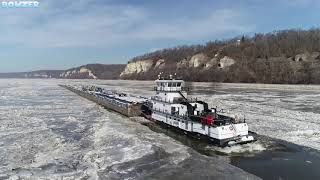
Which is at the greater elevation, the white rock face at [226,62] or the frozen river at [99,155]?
the white rock face at [226,62]

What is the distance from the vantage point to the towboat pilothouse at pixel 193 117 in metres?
22.2

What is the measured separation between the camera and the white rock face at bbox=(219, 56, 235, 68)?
135 metres

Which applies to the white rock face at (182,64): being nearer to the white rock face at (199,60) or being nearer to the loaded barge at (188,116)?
the white rock face at (199,60)

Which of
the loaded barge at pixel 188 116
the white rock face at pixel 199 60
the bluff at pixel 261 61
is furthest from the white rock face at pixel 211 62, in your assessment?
the loaded barge at pixel 188 116

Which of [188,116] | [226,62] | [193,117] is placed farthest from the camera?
[226,62]

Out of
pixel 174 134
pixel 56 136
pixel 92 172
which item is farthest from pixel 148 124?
pixel 92 172

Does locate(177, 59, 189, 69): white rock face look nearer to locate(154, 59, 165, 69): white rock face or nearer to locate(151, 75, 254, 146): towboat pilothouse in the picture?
locate(154, 59, 165, 69): white rock face

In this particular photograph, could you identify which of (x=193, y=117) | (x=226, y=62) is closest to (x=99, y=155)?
(x=193, y=117)

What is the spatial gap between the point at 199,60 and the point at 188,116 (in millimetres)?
131574

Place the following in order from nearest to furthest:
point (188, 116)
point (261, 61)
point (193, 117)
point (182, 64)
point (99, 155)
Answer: point (99, 155), point (193, 117), point (188, 116), point (261, 61), point (182, 64)

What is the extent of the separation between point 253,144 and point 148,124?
480 inches

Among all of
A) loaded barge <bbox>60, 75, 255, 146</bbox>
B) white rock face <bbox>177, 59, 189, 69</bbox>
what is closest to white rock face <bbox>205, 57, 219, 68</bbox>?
white rock face <bbox>177, 59, 189, 69</bbox>

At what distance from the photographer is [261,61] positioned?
123 meters

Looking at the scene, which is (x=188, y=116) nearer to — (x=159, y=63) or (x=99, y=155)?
(x=99, y=155)
